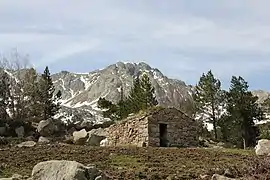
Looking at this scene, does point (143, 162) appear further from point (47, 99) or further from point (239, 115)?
point (47, 99)

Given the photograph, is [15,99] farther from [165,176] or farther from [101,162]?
[165,176]

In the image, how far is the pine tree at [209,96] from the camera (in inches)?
2712

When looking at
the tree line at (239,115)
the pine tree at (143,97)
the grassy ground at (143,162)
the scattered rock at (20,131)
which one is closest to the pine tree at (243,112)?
the tree line at (239,115)

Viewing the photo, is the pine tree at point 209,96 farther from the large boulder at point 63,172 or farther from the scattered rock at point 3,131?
the large boulder at point 63,172

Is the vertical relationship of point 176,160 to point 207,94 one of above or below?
below

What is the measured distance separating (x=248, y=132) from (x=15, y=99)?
125 feet

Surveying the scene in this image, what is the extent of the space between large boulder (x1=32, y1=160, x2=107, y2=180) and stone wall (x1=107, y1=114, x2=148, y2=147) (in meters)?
26.4

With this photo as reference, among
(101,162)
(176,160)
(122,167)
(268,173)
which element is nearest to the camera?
(268,173)

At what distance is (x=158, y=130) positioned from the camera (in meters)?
41.2

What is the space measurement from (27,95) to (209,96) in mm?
28877

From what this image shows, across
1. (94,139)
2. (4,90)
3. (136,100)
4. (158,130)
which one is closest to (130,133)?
(158,130)

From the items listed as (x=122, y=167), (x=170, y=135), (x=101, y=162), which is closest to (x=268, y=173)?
(x=122, y=167)

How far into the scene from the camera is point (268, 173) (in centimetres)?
1143

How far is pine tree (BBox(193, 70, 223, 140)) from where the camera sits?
68875mm
